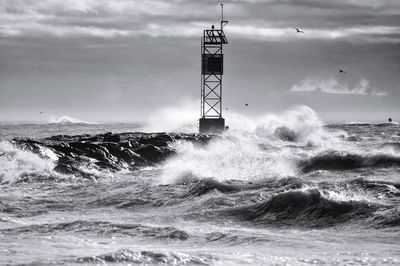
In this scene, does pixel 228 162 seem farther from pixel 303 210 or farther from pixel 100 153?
pixel 303 210

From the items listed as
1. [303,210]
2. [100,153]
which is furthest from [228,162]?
[303,210]

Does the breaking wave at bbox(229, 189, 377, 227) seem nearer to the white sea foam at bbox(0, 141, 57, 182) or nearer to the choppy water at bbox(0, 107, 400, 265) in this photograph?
the choppy water at bbox(0, 107, 400, 265)

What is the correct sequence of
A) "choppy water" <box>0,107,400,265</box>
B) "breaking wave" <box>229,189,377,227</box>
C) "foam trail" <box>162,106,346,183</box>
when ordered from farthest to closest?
"foam trail" <box>162,106,346,183</box>
"breaking wave" <box>229,189,377,227</box>
"choppy water" <box>0,107,400,265</box>

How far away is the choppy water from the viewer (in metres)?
11.1

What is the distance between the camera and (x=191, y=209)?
16516 mm

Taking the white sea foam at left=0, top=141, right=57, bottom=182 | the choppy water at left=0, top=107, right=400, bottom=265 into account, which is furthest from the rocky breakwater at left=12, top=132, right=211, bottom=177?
the white sea foam at left=0, top=141, right=57, bottom=182

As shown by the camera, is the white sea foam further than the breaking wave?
Yes

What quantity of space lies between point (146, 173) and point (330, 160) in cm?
790

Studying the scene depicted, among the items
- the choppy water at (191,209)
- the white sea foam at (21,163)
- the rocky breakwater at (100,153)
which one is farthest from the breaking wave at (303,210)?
the white sea foam at (21,163)

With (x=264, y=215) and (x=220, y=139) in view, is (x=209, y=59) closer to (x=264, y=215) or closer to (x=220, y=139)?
(x=220, y=139)

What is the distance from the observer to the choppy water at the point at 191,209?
1112 centimetres

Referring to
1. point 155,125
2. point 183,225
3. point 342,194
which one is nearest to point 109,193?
point 183,225

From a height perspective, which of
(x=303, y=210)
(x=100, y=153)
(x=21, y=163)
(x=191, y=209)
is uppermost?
(x=100, y=153)

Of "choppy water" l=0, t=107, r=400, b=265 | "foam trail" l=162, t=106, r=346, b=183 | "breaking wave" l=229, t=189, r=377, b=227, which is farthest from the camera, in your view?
"foam trail" l=162, t=106, r=346, b=183
